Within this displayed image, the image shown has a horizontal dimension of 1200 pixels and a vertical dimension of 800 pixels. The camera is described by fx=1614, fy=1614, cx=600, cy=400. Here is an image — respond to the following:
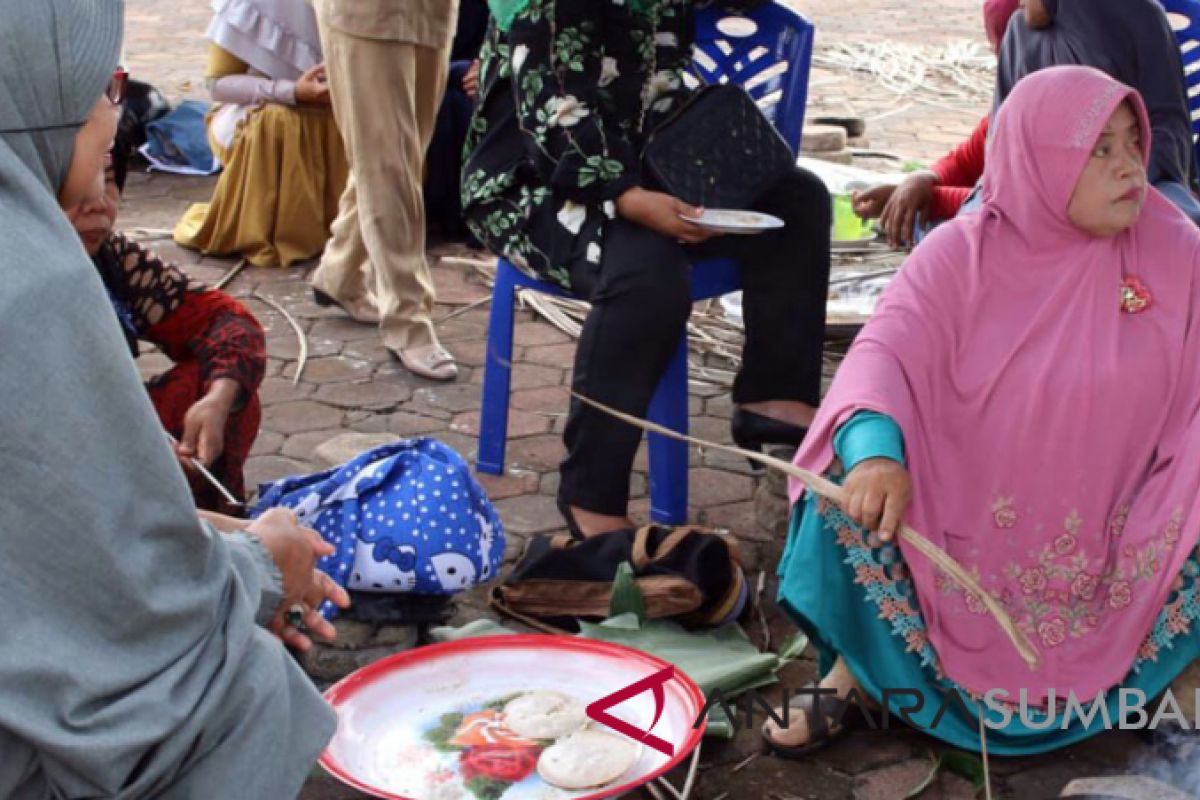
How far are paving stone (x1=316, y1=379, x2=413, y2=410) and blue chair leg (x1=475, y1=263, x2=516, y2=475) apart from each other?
0.53 metres

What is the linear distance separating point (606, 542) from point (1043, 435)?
0.92 metres

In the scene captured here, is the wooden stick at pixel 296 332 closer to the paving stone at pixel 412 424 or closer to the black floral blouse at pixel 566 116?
the paving stone at pixel 412 424

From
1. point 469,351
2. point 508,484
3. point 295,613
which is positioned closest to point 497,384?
point 508,484

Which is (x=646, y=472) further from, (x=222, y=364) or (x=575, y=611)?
(x=222, y=364)

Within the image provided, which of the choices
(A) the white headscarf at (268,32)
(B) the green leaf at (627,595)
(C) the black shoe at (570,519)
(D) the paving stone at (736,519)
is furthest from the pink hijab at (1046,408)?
(A) the white headscarf at (268,32)

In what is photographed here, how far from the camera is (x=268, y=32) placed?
5449 mm

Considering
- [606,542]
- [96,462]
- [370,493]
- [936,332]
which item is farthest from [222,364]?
[96,462]

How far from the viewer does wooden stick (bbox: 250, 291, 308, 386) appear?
4748 mm

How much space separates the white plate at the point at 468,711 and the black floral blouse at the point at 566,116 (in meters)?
1.06

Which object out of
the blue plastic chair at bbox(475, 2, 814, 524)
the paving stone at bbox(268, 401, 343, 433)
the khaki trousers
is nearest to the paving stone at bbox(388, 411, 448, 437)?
the paving stone at bbox(268, 401, 343, 433)

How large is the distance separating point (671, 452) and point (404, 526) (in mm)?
907

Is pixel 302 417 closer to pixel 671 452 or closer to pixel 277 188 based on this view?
pixel 671 452

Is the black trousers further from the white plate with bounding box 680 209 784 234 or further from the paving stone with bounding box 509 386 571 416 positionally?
the paving stone with bounding box 509 386 571 416

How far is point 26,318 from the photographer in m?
1.64
